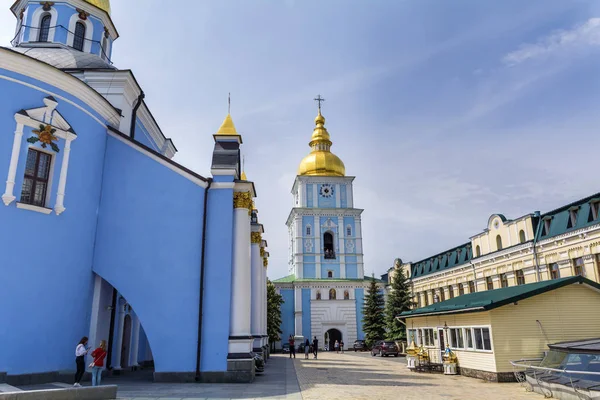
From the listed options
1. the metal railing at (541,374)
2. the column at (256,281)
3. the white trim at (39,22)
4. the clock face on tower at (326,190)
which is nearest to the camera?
the metal railing at (541,374)

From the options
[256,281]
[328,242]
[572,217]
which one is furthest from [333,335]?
[572,217]

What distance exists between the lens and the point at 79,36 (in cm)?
2258

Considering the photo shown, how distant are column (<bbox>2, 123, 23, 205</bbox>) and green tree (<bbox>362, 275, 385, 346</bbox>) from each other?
36.9 meters

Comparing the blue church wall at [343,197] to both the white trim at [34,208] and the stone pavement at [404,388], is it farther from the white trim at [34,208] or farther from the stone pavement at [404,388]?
the white trim at [34,208]

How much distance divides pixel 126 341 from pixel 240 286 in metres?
6.80

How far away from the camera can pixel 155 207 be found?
1631cm

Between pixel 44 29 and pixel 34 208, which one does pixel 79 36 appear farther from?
pixel 34 208

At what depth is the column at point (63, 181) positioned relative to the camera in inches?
565

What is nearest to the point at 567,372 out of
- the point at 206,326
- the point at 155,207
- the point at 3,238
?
the point at 206,326

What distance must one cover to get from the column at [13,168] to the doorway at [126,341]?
25.7 feet

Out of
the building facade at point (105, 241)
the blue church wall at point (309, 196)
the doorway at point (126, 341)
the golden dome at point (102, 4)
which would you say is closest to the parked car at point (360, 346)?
the blue church wall at point (309, 196)

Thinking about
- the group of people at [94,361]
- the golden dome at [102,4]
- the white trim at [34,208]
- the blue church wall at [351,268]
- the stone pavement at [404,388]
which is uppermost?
A: the golden dome at [102,4]

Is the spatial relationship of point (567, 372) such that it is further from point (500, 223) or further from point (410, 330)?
point (500, 223)

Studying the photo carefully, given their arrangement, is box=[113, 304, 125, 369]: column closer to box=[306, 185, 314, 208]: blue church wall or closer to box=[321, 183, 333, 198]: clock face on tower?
box=[306, 185, 314, 208]: blue church wall
